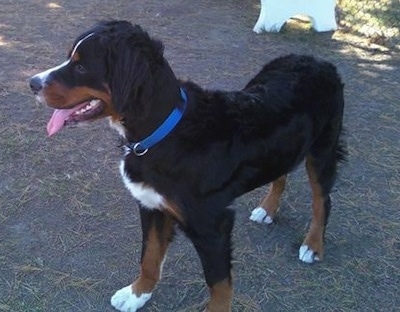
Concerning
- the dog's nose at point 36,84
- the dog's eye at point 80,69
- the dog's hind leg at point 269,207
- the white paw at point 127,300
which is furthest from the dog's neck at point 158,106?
the dog's hind leg at point 269,207

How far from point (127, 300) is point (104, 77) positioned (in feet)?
4.31

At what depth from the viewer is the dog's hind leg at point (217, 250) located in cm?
290

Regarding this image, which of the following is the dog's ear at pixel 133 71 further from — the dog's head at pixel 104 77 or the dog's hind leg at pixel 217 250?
the dog's hind leg at pixel 217 250

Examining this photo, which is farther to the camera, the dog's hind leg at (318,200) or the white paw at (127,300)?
the dog's hind leg at (318,200)

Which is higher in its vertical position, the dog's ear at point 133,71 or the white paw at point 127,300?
the dog's ear at point 133,71

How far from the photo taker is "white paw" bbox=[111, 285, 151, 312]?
3.30m

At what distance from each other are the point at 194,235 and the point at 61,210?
4.81ft

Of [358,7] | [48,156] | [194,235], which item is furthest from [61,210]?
[358,7]

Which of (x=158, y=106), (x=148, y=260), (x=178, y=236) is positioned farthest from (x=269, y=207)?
(x=158, y=106)

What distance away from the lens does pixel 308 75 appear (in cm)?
340

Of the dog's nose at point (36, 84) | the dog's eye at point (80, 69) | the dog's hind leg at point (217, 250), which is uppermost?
the dog's eye at point (80, 69)

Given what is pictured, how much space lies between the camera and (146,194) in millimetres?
2914

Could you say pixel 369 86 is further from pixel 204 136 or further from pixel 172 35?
pixel 204 136

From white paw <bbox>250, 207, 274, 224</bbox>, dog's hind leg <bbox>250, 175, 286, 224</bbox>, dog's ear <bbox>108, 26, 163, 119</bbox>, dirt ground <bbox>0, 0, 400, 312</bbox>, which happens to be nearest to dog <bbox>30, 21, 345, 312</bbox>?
dog's ear <bbox>108, 26, 163, 119</bbox>
